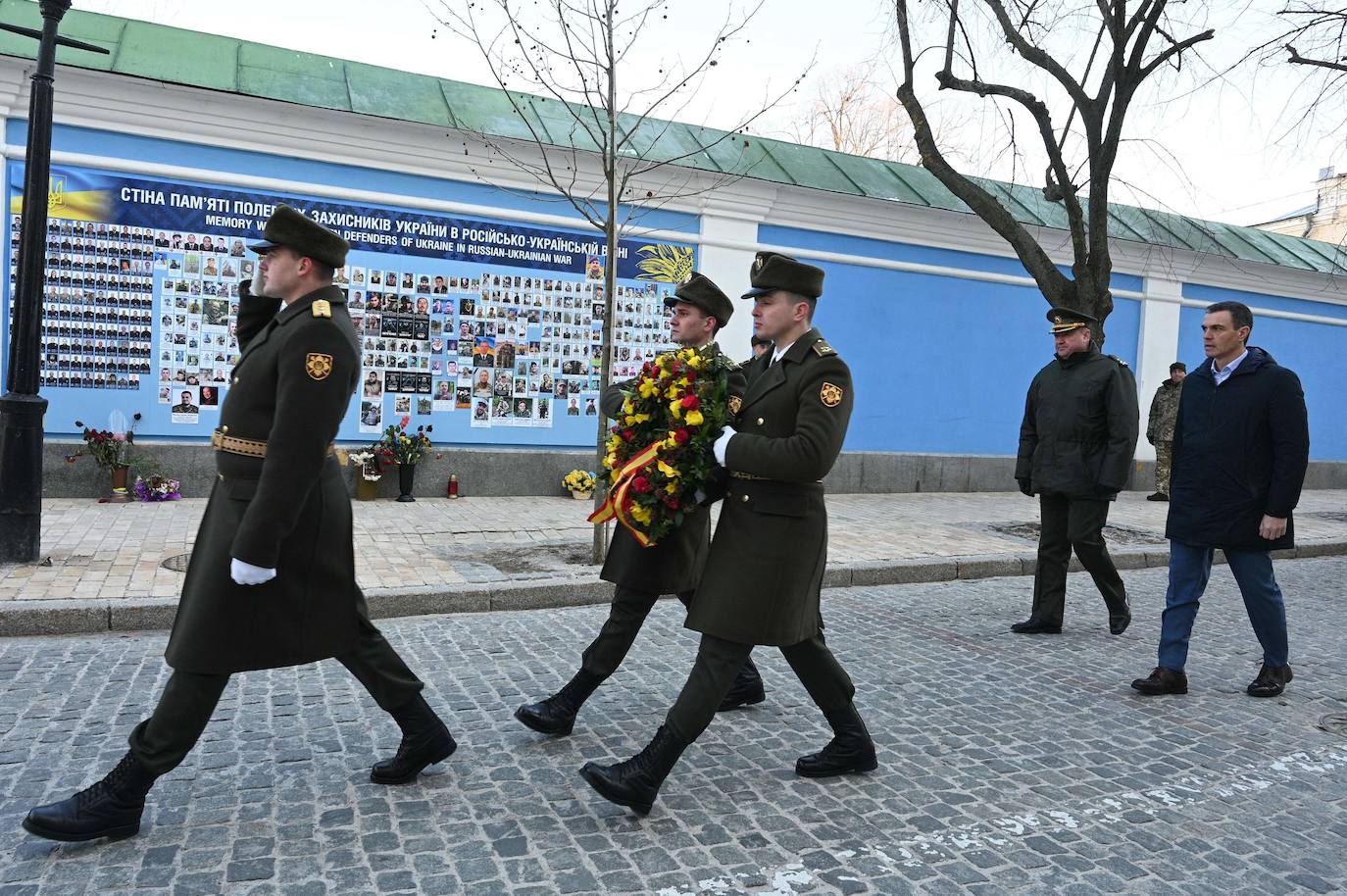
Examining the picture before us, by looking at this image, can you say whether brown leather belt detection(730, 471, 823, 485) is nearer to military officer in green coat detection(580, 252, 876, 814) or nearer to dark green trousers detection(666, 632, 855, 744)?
military officer in green coat detection(580, 252, 876, 814)

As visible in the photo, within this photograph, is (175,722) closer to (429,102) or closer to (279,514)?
(279,514)

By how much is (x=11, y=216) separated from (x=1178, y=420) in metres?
9.77

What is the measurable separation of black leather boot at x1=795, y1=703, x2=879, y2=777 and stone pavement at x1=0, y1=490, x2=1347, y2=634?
3304 mm

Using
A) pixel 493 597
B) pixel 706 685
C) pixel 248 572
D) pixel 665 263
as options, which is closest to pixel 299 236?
pixel 248 572

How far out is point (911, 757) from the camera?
4180 millimetres

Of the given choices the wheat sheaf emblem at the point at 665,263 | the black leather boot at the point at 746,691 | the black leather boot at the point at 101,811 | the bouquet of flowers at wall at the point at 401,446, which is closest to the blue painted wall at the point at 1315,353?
the wheat sheaf emblem at the point at 665,263

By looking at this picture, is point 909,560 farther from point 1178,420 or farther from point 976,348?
point 976,348

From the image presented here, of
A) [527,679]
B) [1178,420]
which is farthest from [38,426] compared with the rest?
[1178,420]

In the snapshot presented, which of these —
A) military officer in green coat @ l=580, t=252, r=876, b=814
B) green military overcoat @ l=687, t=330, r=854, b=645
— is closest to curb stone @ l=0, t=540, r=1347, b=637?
military officer in green coat @ l=580, t=252, r=876, b=814

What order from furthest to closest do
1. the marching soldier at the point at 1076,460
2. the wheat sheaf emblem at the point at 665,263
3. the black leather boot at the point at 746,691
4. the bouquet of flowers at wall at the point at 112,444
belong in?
the wheat sheaf emblem at the point at 665,263 → the bouquet of flowers at wall at the point at 112,444 → the marching soldier at the point at 1076,460 → the black leather boot at the point at 746,691

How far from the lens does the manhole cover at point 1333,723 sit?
4.76m

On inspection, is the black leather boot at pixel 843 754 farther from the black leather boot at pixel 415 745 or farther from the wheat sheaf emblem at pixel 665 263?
the wheat sheaf emblem at pixel 665 263

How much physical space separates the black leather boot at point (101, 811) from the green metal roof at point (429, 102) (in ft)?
23.4

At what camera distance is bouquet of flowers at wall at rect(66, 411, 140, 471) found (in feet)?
30.9
